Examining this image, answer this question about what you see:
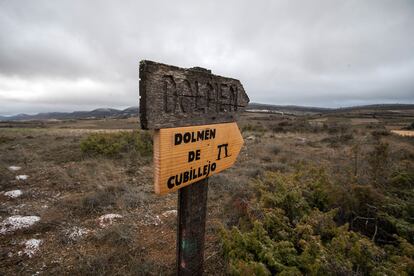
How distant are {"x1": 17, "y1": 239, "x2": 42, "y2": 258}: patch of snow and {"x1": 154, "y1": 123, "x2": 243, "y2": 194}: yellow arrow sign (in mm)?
3297

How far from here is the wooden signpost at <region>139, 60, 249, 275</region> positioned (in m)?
1.43

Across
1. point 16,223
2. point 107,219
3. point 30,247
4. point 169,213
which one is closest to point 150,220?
point 169,213

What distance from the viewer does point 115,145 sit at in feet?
33.3

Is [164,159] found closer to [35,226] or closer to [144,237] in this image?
[144,237]

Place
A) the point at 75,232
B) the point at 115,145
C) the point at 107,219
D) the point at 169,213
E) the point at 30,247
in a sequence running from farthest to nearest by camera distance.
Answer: the point at 115,145
the point at 169,213
the point at 107,219
the point at 75,232
the point at 30,247

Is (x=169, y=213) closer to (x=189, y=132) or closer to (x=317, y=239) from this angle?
(x=317, y=239)

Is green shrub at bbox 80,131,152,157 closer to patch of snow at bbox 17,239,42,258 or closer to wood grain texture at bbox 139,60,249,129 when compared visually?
patch of snow at bbox 17,239,42,258

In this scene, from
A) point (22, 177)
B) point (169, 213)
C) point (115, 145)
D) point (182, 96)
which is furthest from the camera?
point (115, 145)

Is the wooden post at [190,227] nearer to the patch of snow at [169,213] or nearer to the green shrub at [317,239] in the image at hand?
the green shrub at [317,239]

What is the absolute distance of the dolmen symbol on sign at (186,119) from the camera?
1.41 m

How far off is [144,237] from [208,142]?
2.76 metres

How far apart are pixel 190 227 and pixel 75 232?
3.10 m

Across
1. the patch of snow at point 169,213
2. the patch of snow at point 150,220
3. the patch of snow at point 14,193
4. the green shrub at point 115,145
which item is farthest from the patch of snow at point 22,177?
the patch of snow at point 169,213

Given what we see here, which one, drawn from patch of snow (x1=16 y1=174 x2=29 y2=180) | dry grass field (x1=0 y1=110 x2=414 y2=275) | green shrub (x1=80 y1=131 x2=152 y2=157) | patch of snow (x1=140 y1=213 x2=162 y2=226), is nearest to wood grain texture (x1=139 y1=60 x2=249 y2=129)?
dry grass field (x1=0 y1=110 x2=414 y2=275)
